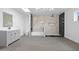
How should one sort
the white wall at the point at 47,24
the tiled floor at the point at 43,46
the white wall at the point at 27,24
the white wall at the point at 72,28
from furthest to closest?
1. the white wall at the point at 47,24
2. the white wall at the point at 27,24
3. the white wall at the point at 72,28
4. the tiled floor at the point at 43,46

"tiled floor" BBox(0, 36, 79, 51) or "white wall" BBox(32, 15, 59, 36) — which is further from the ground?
"white wall" BBox(32, 15, 59, 36)

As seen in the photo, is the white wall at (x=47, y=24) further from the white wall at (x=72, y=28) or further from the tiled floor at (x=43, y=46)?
the tiled floor at (x=43, y=46)

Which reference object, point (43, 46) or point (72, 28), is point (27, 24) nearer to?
point (72, 28)

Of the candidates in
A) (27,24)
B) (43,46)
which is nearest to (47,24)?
(27,24)

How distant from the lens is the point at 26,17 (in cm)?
1047

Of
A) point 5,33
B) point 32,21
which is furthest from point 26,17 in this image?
point 5,33

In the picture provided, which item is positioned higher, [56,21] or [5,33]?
[56,21]

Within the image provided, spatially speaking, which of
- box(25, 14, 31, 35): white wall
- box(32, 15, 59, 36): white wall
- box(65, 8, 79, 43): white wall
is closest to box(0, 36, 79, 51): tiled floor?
box(65, 8, 79, 43): white wall

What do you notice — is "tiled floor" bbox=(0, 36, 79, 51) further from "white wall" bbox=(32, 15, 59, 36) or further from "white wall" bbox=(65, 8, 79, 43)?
"white wall" bbox=(32, 15, 59, 36)

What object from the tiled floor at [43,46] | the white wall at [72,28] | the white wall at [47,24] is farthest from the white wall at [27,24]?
the tiled floor at [43,46]

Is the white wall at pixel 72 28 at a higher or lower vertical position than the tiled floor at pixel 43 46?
higher
